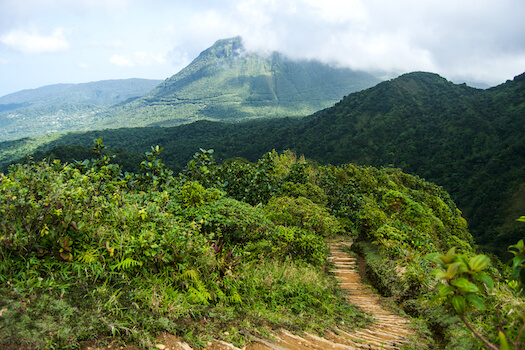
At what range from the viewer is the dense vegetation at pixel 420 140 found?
45656mm

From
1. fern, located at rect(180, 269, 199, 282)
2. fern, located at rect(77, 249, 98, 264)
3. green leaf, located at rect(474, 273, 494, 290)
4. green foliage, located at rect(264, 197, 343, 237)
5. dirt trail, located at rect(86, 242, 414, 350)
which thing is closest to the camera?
green leaf, located at rect(474, 273, 494, 290)

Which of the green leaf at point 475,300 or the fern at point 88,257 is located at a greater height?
the green leaf at point 475,300

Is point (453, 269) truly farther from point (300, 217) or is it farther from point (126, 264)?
point (300, 217)

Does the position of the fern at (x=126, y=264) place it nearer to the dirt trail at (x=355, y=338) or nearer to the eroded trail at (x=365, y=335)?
the dirt trail at (x=355, y=338)

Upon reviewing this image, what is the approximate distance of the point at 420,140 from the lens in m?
70.6

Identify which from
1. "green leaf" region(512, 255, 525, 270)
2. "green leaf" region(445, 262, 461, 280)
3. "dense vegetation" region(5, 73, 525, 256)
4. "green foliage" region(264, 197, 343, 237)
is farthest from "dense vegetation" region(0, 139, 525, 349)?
"dense vegetation" region(5, 73, 525, 256)

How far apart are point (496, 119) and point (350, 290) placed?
270 ft

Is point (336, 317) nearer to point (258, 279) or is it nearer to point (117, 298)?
point (258, 279)

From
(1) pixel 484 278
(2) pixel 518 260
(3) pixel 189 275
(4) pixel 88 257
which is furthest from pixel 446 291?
(4) pixel 88 257

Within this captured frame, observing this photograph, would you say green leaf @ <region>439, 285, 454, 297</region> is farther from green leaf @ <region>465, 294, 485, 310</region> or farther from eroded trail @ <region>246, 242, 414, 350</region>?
eroded trail @ <region>246, 242, 414, 350</region>

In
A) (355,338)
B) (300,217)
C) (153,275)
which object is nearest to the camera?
(153,275)

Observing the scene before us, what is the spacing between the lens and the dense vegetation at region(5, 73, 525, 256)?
45.7m

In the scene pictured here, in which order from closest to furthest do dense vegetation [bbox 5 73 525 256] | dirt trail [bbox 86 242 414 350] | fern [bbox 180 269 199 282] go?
dirt trail [bbox 86 242 414 350] → fern [bbox 180 269 199 282] → dense vegetation [bbox 5 73 525 256]

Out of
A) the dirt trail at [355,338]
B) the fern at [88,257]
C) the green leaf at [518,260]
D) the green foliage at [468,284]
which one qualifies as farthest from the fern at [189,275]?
the green leaf at [518,260]
